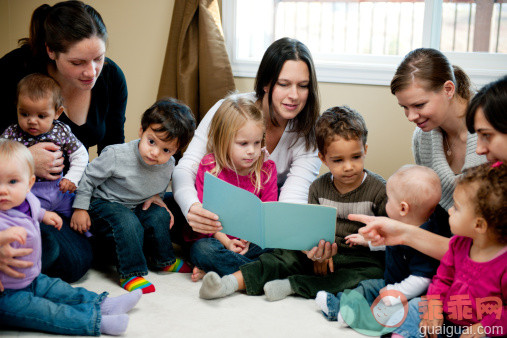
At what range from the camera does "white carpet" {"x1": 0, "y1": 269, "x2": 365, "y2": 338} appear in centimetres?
159

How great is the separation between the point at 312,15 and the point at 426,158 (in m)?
1.45

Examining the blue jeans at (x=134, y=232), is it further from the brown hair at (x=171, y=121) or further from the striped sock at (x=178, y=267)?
the brown hair at (x=171, y=121)

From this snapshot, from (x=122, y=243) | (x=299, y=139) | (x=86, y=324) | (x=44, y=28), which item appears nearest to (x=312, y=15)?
(x=299, y=139)

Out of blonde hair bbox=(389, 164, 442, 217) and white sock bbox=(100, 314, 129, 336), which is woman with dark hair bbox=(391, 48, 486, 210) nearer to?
blonde hair bbox=(389, 164, 442, 217)

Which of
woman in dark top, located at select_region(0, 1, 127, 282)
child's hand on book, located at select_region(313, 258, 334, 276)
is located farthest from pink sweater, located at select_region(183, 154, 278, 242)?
woman in dark top, located at select_region(0, 1, 127, 282)

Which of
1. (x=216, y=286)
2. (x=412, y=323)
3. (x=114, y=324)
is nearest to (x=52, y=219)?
(x=114, y=324)

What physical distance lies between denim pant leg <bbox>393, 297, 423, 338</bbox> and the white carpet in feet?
0.42

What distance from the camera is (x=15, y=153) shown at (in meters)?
1.57

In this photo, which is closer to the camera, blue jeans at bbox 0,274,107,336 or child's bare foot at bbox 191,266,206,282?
blue jeans at bbox 0,274,107,336

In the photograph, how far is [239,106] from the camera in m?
2.03

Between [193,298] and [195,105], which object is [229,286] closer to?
[193,298]

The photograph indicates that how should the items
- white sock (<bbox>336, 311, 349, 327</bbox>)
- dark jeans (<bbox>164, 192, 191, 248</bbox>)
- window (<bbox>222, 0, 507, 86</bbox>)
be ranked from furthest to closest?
window (<bbox>222, 0, 507, 86</bbox>), dark jeans (<bbox>164, 192, 191, 248</bbox>), white sock (<bbox>336, 311, 349, 327</bbox>)

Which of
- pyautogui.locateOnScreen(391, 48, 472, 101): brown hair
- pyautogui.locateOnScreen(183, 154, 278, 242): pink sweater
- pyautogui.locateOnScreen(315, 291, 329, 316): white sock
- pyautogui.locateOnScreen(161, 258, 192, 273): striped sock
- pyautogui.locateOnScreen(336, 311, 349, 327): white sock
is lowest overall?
pyautogui.locateOnScreen(161, 258, 192, 273): striped sock

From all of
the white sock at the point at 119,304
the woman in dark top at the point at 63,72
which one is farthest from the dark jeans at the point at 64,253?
the white sock at the point at 119,304
